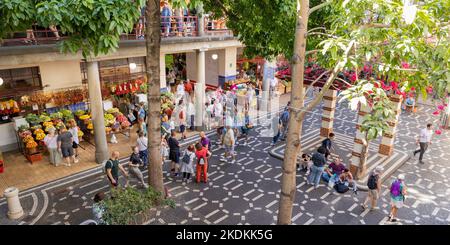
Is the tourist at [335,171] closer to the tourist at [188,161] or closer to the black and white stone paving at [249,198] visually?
the black and white stone paving at [249,198]

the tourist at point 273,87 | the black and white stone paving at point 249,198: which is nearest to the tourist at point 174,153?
the black and white stone paving at point 249,198

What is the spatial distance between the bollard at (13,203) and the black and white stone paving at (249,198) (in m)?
0.19

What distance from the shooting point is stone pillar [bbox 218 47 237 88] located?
20812mm

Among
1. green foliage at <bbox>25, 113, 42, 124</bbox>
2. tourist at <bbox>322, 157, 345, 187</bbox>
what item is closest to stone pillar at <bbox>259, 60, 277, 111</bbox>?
tourist at <bbox>322, 157, 345, 187</bbox>

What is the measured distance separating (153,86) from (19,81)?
8024 mm

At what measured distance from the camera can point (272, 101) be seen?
20.6 metres

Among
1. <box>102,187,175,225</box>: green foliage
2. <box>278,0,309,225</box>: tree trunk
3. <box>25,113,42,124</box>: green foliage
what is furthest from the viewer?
<box>25,113,42,124</box>: green foliage

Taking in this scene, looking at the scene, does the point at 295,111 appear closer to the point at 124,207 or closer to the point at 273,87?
the point at 124,207

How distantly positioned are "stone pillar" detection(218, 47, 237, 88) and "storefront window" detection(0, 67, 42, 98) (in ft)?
32.9

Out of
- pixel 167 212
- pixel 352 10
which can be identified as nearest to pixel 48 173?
pixel 167 212

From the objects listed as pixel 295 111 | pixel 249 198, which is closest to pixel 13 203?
pixel 249 198

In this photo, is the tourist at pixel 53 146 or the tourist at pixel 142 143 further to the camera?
the tourist at pixel 53 146

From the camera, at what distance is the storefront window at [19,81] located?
13.6 metres

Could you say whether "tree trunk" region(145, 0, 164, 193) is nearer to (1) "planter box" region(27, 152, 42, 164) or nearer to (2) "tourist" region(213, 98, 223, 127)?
(1) "planter box" region(27, 152, 42, 164)
